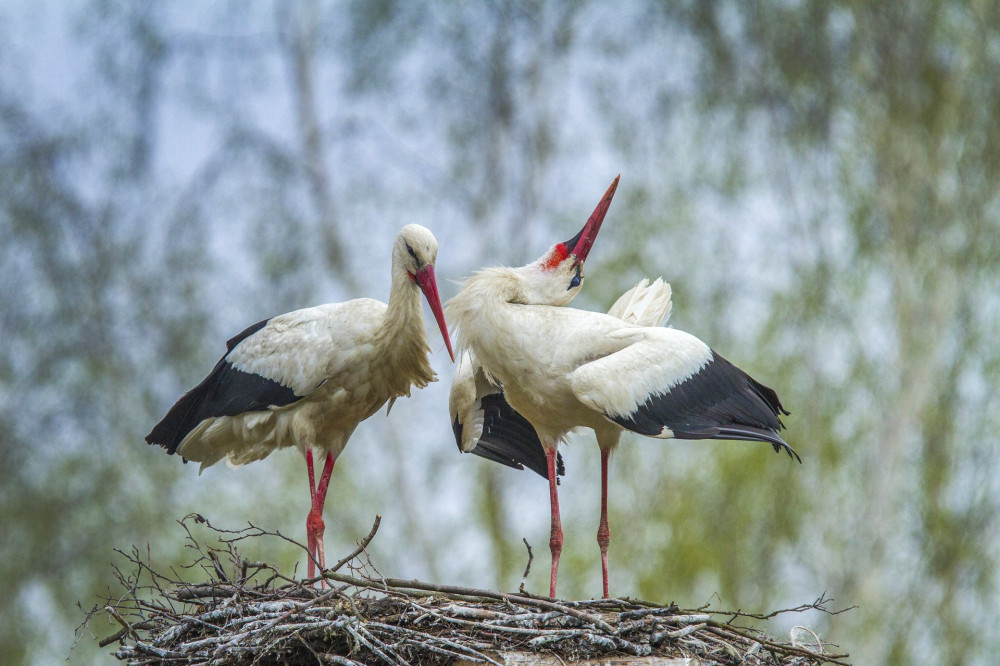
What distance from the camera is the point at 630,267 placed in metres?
10.1

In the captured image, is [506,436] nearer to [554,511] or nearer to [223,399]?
[554,511]

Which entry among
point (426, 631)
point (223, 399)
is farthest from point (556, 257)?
point (426, 631)

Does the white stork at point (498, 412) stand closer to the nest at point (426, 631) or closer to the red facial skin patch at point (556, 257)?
the red facial skin patch at point (556, 257)

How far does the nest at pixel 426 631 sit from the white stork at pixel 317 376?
755 mm

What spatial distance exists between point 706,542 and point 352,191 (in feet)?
14.3

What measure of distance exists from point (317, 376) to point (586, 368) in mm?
1196

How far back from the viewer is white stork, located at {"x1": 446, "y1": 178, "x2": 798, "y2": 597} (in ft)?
13.5

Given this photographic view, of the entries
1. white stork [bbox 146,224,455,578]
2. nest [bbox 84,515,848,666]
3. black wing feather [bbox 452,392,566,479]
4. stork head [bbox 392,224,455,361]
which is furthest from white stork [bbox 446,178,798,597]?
nest [bbox 84,515,848,666]

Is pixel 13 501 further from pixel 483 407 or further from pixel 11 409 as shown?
pixel 483 407

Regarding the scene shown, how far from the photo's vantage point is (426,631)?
3.74m

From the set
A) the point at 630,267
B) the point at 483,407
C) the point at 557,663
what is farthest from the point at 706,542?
the point at 557,663

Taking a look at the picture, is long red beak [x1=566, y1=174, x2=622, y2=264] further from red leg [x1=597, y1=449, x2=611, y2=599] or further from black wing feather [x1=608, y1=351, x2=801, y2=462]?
red leg [x1=597, y1=449, x2=611, y2=599]

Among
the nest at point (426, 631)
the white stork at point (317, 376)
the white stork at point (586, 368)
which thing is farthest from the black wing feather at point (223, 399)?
the nest at point (426, 631)

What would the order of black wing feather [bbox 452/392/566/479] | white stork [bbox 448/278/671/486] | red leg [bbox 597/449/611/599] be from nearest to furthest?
red leg [bbox 597/449/611/599] → white stork [bbox 448/278/671/486] → black wing feather [bbox 452/392/566/479]
